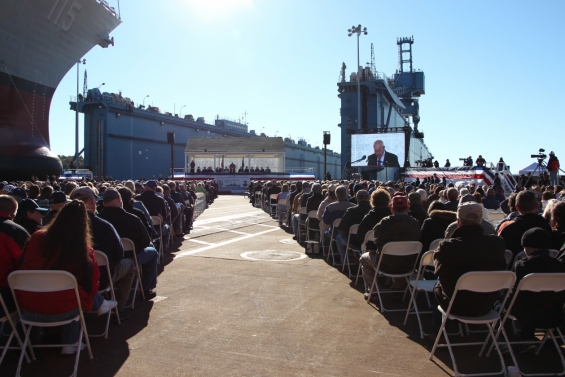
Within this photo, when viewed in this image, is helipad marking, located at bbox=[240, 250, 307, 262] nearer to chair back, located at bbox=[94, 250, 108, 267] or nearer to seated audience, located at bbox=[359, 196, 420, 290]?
seated audience, located at bbox=[359, 196, 420, 290]

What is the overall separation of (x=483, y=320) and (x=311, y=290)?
2893 millimetres

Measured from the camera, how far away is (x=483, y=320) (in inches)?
148

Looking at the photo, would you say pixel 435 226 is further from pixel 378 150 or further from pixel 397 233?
pixel 378 150

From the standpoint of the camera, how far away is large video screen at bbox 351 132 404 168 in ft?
106

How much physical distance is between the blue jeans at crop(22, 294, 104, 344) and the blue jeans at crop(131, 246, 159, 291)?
149cm

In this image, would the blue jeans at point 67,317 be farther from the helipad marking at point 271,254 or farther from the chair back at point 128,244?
the helipad marking at point 271,254

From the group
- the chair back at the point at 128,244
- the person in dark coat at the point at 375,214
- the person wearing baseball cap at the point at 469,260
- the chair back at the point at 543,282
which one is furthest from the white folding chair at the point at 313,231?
the chair back at the point at 543,282

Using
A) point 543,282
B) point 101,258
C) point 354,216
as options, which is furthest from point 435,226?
point 101,258

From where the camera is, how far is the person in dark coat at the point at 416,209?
6547mm

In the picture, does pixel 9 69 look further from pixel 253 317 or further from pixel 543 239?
pixel 543 239

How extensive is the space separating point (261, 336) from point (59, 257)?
2.02 meters

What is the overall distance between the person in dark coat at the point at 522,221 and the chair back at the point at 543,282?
1.37m

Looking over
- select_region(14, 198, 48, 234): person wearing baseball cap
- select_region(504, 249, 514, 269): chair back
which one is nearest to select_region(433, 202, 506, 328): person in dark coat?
select_region(504, 249, 514, 269): chair back

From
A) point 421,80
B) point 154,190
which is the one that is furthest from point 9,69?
point 421,80
